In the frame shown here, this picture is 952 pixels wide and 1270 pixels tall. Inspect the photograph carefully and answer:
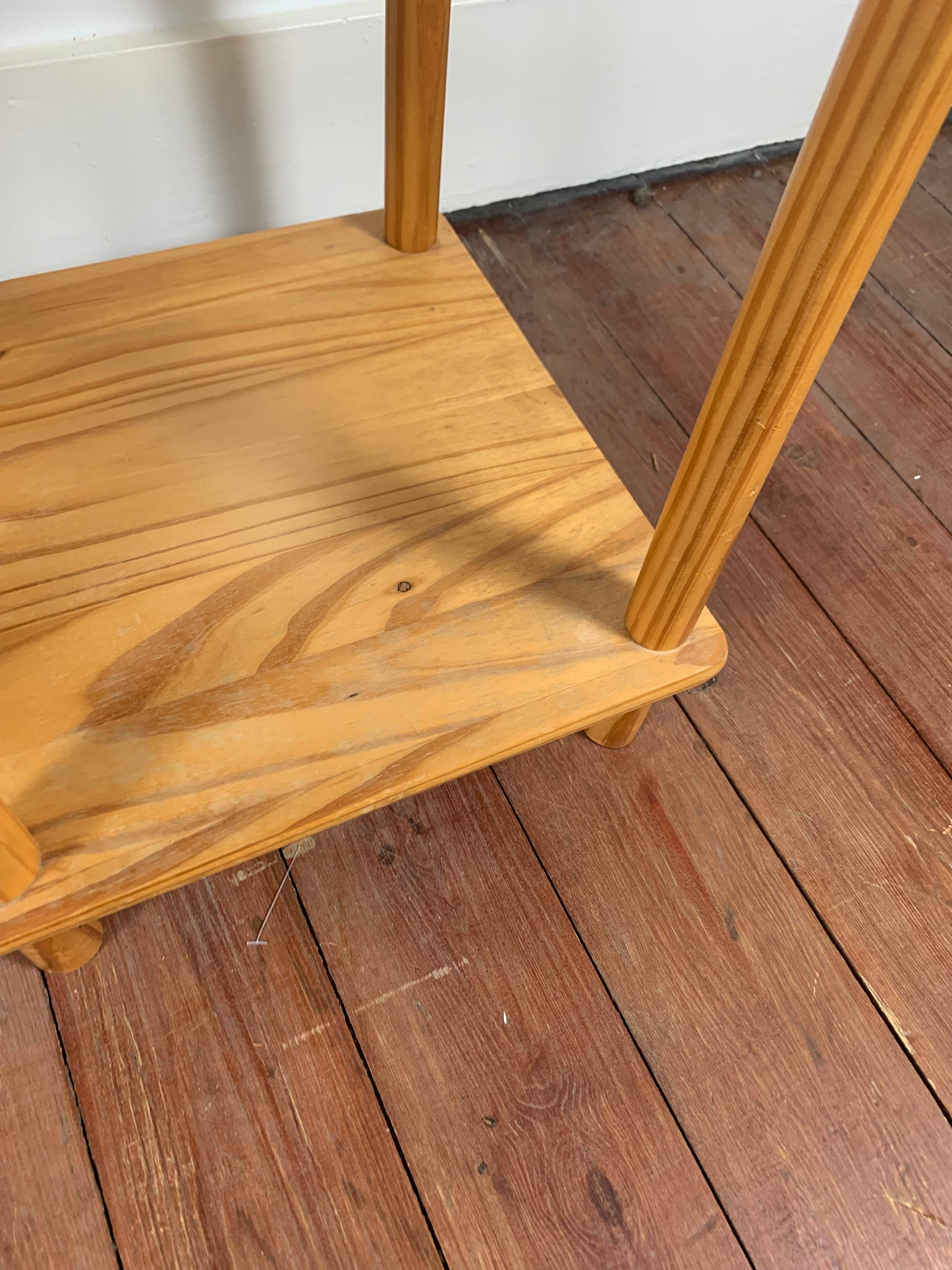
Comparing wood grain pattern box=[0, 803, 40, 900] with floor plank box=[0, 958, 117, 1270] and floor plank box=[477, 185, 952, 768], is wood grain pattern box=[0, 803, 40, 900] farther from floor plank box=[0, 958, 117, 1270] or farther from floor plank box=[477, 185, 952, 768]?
floor plank box=[477, 185, 952, 768]

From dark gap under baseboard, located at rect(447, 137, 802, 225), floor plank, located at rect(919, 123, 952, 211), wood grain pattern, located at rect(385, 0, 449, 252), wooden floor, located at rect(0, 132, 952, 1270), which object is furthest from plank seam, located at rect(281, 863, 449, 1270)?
floor plank, located at rect(919, 123, 952, 211)

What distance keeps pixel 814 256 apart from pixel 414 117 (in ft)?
1.20

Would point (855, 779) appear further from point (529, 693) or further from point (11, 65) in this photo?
point (11, 65)

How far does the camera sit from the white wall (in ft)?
2.23

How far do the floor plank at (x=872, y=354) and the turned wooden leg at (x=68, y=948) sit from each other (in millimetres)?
689

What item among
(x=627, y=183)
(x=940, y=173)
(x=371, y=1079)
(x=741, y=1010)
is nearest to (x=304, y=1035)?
(x=371, y=1079)

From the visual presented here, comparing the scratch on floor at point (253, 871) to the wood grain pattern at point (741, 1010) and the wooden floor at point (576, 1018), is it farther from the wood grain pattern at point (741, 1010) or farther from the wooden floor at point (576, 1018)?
the wood grain pattern at point (741, 1010)

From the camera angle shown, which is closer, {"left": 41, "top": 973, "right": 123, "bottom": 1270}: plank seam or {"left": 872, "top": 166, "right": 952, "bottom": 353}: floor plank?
{"left": 41, "top": 973, "right": 123, "bottom": 1270}: plank seam

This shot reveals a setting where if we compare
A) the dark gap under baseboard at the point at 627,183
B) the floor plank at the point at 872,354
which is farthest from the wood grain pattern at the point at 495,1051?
the dark gap under baseboard at the point at 627,183

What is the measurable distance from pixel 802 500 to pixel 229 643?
1.77 ft

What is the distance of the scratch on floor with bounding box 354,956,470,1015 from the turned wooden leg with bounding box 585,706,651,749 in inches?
6.9

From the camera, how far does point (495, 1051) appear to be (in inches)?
22.2

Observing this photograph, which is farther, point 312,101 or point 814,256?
point 312,101

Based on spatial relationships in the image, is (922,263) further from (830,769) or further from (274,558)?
(274,558)
